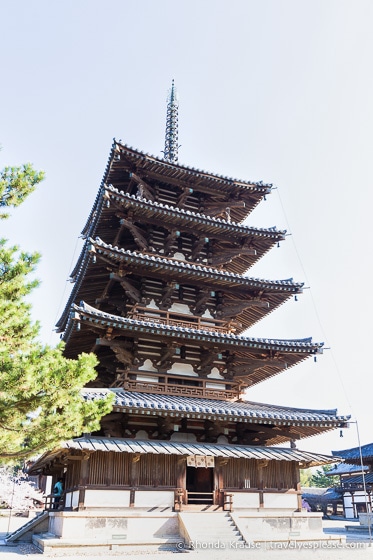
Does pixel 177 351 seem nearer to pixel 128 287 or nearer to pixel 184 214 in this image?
pixel 128 287

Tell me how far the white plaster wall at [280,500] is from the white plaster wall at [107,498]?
17.0 ft

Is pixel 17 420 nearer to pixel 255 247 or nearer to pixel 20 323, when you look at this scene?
pixel 20 323

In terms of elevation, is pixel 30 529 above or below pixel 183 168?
below

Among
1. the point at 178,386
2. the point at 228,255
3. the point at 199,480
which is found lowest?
the point at 199,480

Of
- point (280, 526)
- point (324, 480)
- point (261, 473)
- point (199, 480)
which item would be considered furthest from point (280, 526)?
point (324, 480)

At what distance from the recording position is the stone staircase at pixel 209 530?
1366cm

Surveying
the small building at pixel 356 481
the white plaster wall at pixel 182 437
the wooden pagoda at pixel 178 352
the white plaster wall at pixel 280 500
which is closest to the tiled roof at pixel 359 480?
the small building at pixel 356 481

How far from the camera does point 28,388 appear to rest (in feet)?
29.1

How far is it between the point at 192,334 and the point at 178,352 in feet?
5.24

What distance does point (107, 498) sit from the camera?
14539 millimetres

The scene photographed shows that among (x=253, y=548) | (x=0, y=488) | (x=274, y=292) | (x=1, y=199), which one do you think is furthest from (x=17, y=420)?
(x=0, y=488)

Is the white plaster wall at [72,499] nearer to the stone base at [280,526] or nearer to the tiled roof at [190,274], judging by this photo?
the stone base at [280,526]

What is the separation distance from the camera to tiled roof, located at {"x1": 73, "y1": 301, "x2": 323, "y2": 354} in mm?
15930

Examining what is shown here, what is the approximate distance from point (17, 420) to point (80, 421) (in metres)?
1.26
